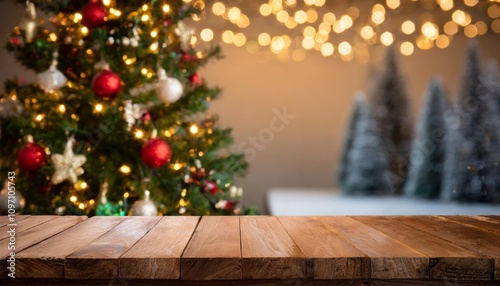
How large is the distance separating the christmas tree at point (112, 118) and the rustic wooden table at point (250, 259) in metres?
1.23

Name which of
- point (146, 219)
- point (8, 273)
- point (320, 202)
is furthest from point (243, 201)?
point (8, 273)

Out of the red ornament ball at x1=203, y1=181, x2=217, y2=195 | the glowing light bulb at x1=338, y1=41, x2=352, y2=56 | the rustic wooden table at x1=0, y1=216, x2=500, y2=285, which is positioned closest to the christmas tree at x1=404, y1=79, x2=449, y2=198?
the glowing light bulb at x1=338, y1=41, x2=352, y2=56

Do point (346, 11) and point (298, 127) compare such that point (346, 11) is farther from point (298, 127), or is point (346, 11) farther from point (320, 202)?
point (320, 202)

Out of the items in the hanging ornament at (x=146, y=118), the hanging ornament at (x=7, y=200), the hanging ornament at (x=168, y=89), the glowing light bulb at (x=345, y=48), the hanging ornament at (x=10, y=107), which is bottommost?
the hanging ornament at (x=7, y=200)

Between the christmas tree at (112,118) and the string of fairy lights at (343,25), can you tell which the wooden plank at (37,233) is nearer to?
the christmas tree at (112,118)

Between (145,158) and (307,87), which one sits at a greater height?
(307,87)

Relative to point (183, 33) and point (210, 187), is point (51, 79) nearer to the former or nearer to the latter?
point (183, 33)

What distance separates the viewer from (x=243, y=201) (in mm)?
4645

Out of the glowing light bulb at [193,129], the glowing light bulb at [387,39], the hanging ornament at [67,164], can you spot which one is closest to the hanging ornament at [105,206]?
the hanging ornament at [67,164]

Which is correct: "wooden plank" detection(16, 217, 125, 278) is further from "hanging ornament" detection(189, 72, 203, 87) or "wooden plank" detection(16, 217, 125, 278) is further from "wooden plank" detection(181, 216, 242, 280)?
"hanging ornament" detection(189, 72, 203, 87)

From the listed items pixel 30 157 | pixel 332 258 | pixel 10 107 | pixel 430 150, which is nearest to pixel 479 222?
pixel 332 258

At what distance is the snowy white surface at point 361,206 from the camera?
3285 millimetres

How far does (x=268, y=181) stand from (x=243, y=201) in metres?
0.30

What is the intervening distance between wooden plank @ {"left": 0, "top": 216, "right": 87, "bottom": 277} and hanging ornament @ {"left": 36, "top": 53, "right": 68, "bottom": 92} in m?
1.20
